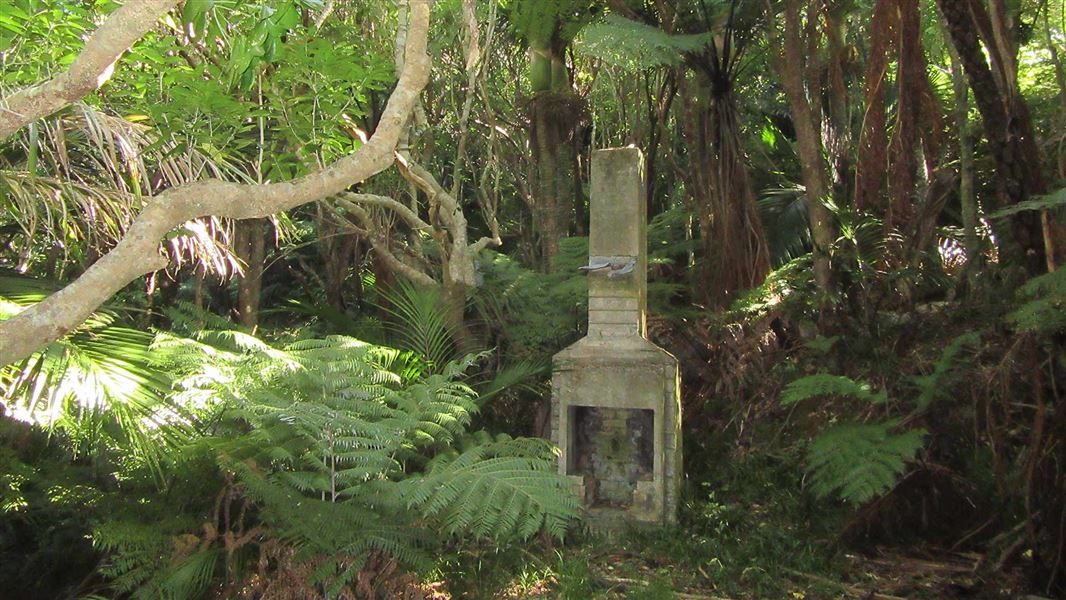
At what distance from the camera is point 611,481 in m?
7.54

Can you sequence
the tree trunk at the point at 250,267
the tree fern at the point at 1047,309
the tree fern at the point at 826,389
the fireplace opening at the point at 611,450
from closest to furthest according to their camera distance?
1. the tree fern at the point at 1047,309
2. the tree fern at the point at 826,389
3. the fireplace opening at the point at 611,450
4. the tree trunk at the point at 250,267

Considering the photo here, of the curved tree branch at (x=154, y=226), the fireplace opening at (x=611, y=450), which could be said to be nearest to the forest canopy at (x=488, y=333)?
the curved tree branch at (x=154, y=226)

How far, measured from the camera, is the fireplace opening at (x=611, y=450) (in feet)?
24.5

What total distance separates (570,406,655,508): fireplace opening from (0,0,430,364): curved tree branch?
458 cm

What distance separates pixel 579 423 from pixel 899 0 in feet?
13.2

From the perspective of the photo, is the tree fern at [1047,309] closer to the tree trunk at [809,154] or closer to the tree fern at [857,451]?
the tree fern at [857,451]

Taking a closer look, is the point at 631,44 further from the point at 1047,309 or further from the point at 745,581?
the point at 745,581

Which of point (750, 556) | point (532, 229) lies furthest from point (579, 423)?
point (532, 229)

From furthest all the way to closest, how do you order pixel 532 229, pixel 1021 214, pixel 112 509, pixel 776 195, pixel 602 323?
pixel 532 229
pixel 776 195
pixel 602 323
pixel 1021 214
pixel 112 509

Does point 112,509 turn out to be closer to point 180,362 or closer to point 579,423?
point 180,362

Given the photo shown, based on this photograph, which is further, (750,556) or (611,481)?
(611,481)

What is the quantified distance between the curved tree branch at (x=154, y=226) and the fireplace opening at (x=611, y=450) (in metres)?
4.58

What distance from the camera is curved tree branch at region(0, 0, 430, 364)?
2432mm

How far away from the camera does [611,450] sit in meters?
7.58
